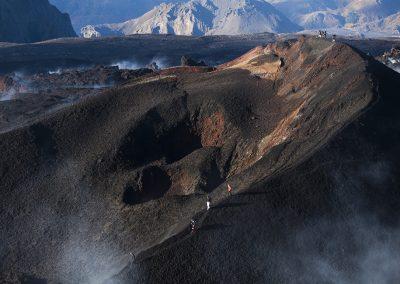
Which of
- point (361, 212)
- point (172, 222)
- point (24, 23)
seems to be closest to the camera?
point (361, 212)

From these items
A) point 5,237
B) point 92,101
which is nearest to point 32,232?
point 5,237

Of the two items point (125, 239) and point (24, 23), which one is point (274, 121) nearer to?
point (125, 239)

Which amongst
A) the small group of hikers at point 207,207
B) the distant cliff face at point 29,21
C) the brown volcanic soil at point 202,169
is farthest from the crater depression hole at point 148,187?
the distant cliff face at point 29,21

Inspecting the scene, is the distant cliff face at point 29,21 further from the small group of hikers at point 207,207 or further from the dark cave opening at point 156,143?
the small group of hikers at point 207,207

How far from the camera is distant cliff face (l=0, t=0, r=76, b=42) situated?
14512 centimetres

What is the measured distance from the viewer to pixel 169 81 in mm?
37375

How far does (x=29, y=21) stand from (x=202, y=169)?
139 m

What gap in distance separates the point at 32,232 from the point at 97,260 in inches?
198

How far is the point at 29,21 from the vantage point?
154 meters

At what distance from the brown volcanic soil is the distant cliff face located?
120 metres

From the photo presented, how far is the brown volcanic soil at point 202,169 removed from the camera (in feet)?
63.6

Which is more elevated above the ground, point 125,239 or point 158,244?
point 158,244

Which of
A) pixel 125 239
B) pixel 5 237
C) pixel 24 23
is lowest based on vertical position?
pixel 24 23

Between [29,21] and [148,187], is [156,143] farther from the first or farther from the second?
[29,21]
